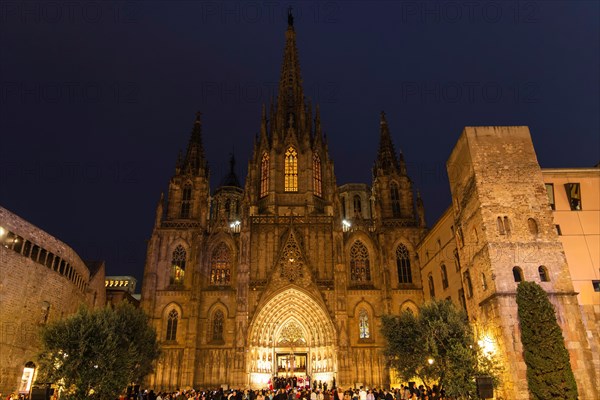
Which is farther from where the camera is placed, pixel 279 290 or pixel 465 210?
pixel 279 290

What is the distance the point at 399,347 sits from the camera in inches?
888

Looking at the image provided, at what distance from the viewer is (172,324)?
33.2m

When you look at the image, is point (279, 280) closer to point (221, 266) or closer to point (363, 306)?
point (221, 266)

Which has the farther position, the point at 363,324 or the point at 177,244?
the point at 177,244

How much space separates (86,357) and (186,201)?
2042cm

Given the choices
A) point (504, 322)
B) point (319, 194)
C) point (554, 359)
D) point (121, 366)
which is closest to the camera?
point (554, 359)

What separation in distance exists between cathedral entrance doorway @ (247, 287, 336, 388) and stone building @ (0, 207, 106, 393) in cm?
1372

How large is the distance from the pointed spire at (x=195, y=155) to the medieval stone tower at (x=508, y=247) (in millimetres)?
25511

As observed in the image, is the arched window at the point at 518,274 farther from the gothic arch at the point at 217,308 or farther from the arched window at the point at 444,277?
the gothic arch at the point at 217,308

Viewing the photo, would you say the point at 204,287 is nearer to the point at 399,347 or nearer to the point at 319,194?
the point at 319,194

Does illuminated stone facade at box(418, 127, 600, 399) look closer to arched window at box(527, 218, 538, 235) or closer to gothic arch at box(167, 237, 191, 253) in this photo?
arched window at box(527, 218, 538, 235)

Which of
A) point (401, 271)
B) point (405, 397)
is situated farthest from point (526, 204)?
point (401, 271)

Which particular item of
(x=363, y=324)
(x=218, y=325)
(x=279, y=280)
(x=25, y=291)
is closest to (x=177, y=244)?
(x=218, y=325)

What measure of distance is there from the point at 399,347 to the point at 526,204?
32.5 ft
